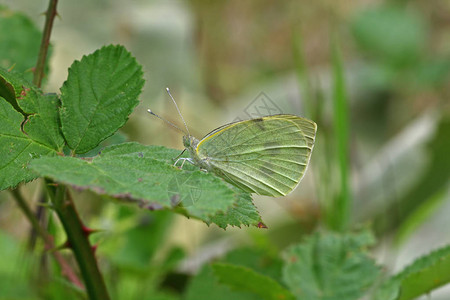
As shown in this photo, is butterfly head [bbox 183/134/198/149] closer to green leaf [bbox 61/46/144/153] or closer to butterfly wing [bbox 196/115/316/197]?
butterfly wing [bbox 196/115/316/197]

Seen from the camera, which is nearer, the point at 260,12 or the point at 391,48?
the point at 391,48

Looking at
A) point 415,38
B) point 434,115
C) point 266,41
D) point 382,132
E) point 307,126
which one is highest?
point 266,41

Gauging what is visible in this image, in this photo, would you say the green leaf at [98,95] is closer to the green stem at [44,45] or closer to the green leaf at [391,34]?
the green stem at [44,45]

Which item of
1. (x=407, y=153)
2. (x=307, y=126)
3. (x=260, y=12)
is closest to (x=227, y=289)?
(x=307, y=126)

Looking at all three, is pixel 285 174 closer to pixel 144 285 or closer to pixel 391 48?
pixel 144 285

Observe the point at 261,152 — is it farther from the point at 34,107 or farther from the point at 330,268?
the point at 34,107

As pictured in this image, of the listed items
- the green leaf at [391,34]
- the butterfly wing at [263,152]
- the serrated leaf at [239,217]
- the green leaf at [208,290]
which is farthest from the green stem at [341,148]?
the green leaf at [391,34]
